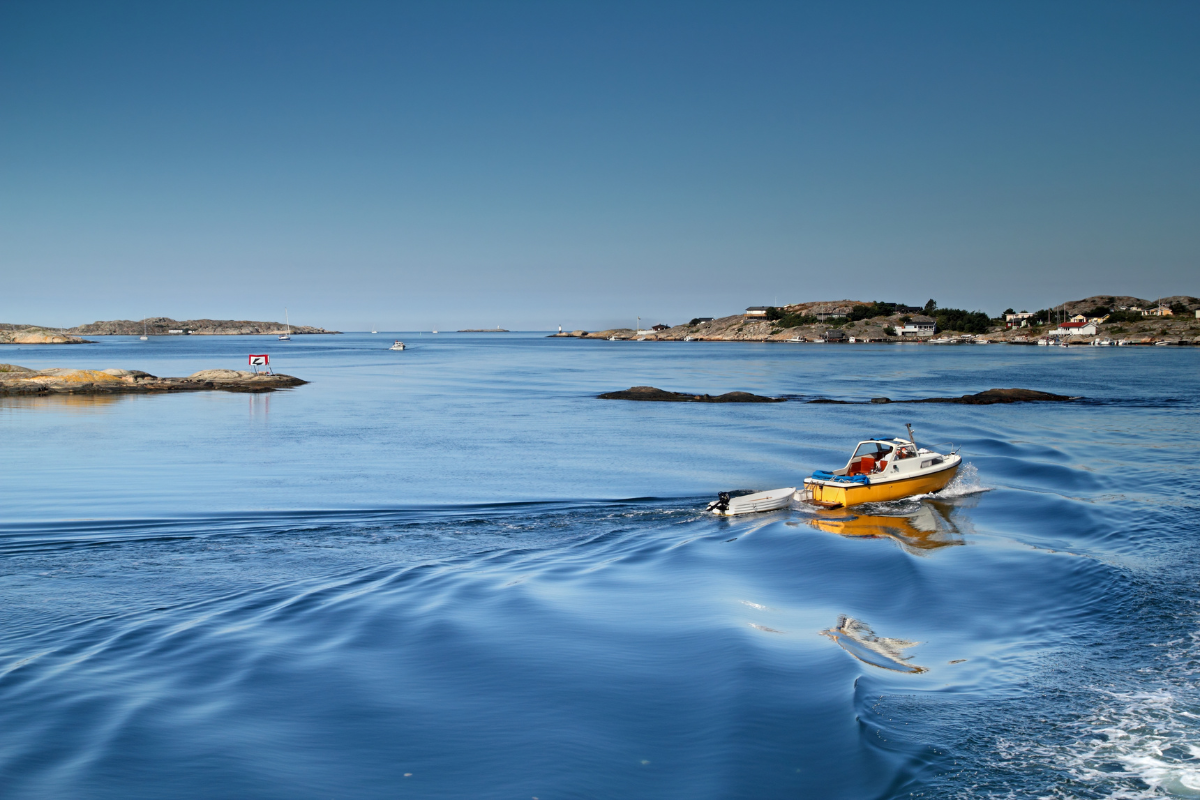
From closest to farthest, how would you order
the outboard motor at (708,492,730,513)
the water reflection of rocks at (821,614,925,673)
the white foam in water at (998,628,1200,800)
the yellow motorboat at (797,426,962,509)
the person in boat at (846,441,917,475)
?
1. the white foam in water at (998,628,1200,800)
2. the water reflection of rocks at (821,614,925,673)
3. the outboard motor at (708,492,730,513)
4. the yellow motorboat at (797,426,962,509)
5. the person in boat at (846,441,917,475)

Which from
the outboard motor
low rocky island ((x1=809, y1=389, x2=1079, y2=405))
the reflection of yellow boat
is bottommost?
the reflection of yellow boat

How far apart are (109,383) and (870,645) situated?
68.4m

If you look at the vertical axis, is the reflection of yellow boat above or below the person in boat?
below

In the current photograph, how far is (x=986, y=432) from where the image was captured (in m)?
42.2

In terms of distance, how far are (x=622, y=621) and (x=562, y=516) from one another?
850cm

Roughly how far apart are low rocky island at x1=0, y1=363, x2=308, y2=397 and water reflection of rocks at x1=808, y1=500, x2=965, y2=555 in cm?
5836

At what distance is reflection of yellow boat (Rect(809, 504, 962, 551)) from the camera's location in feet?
66.0

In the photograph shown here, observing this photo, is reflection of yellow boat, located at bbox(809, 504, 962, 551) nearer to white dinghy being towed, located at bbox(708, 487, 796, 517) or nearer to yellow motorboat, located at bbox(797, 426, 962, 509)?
yellow motorboat, located at bbox(797, 426, 962, 509)

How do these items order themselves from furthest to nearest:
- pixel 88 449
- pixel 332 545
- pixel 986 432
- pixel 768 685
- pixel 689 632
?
pixel 986 432 < pixel 88 449 < pixel 332 545 < pixel 689 632 < pixel 768 685

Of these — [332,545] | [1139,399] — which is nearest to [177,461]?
[332,545]

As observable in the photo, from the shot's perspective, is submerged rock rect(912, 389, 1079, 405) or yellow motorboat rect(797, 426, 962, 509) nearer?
yellow motorboat rect(797, 426, 962, 509)

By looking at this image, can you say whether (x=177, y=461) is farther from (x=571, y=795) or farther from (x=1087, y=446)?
(x=1087, y=446)

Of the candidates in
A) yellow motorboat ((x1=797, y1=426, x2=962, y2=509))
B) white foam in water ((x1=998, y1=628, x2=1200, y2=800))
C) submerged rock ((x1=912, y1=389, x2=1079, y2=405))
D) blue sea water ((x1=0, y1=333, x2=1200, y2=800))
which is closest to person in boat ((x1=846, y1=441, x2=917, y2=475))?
yellow motorboat ((x1=797, y1=426, x2=962, y2=509))

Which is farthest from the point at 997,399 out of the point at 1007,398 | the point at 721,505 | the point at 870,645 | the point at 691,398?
the point at 870,645
